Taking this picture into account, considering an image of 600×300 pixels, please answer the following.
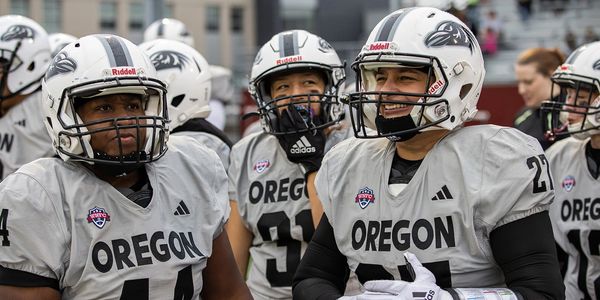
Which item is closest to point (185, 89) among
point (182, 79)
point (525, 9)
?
point (182, 79)

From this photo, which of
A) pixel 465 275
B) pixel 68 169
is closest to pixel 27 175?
pixel 68 169

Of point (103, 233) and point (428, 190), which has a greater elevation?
point (428, 190)

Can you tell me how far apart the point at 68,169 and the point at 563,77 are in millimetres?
2386

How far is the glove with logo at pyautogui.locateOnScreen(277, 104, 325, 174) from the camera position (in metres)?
3.76

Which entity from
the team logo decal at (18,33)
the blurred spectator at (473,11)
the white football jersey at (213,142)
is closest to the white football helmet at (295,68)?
the white football jersey at (213,142)

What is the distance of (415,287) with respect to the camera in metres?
2.49

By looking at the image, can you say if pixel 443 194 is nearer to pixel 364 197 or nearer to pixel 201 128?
pixel 364 197

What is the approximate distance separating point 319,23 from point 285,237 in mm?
19532

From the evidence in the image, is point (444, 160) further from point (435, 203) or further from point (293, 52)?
point (293, 52)

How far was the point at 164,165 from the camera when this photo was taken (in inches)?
113

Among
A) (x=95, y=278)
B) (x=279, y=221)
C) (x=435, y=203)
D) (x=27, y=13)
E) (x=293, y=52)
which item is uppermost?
(x=293, y=52)

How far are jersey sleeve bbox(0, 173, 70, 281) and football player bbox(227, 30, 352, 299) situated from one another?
1.33m

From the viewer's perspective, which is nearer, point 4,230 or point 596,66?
point 4,230

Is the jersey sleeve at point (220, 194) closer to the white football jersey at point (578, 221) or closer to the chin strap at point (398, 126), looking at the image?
the chin strap at point (398, 126)
